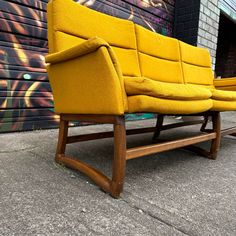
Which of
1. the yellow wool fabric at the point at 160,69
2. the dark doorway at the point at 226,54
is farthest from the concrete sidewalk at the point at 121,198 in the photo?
the dark doorway at the point at 226,54

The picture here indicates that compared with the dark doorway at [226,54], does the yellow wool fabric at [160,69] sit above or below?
below

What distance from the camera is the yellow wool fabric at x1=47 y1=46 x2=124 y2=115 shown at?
3.34 feet

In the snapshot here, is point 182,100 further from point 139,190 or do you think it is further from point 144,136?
point 144,136

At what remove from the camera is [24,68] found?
2367 mm

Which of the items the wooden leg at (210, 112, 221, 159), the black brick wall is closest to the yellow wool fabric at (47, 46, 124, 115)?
the wooden leg at (210, 112, 221, 159)

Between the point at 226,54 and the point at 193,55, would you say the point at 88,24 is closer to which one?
the point at 193,55

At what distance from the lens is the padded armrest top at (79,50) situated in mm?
988

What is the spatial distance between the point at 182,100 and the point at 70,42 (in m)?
0.70

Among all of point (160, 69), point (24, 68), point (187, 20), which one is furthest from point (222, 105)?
point (187, 20)

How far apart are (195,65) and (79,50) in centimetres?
175

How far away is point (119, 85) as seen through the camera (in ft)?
3.36

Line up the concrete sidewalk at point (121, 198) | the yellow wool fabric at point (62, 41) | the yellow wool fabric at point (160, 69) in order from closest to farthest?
the concrete sidewalk at point (121, 198) → the yellow wool fabric at point (62, 41) → the yellow wool fabric at point (160, 69)

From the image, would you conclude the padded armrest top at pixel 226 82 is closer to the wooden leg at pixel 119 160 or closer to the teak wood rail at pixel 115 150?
the teak wood rail at pixel 115 150

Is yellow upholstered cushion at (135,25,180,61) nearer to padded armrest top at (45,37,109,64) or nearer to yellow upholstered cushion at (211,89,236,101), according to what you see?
yellow upholstered cushion at (211,89,236,101)
